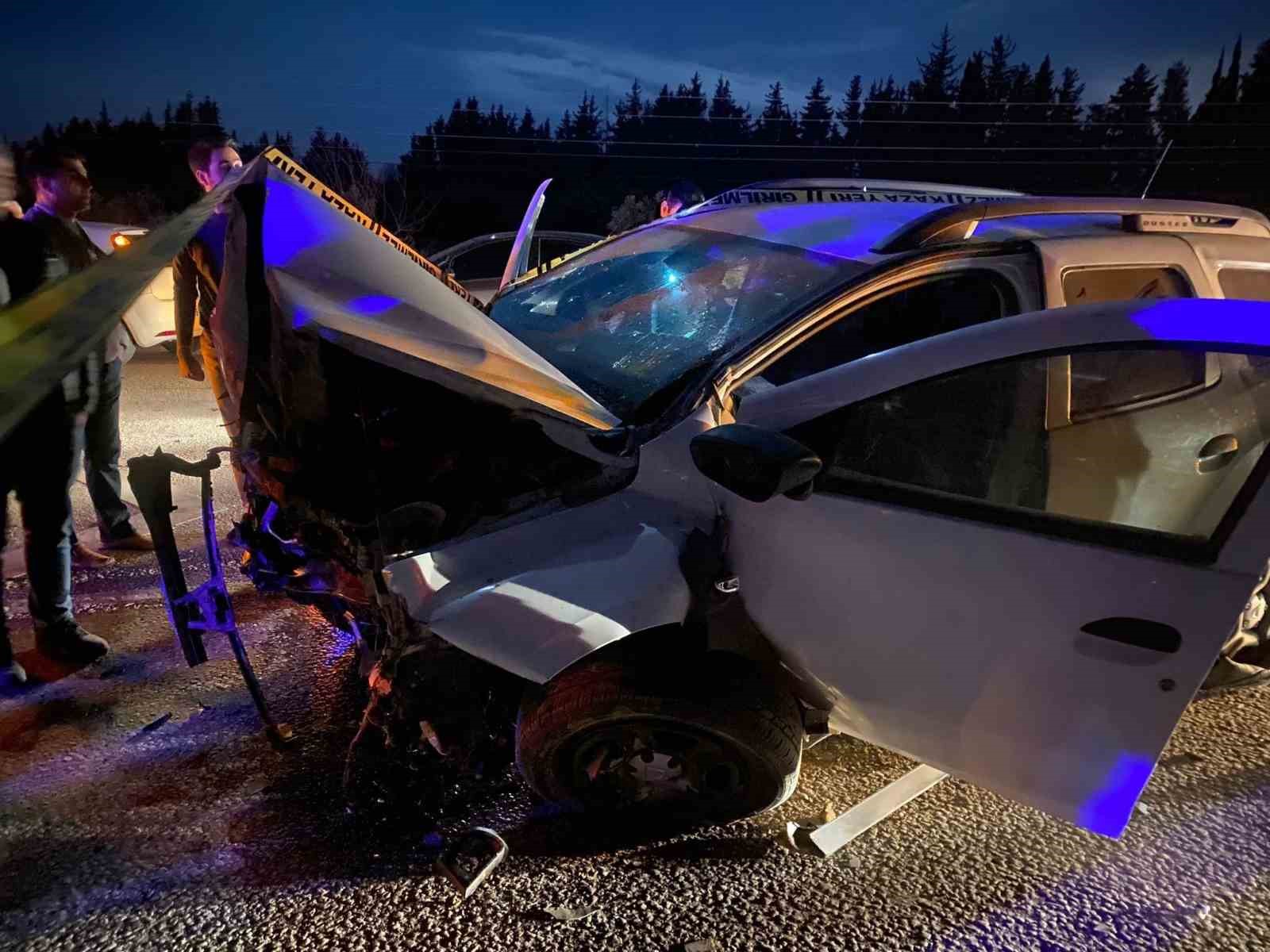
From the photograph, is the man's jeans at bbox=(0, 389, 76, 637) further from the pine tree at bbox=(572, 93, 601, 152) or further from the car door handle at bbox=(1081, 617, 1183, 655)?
the pine tree at bbox=(572, 93, 601, 152)

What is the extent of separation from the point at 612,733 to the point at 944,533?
1047mm

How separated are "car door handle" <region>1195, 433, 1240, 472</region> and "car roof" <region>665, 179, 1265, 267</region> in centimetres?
88

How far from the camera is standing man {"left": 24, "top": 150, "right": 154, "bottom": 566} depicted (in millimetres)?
3502

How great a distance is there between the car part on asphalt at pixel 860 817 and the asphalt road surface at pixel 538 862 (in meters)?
0.05

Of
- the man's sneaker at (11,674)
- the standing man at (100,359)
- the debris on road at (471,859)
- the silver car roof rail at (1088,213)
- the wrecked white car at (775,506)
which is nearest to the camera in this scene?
the wrecked white car at (775,506)

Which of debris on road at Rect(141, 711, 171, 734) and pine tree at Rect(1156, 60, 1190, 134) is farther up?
pine tree at Rect(1156, 60, 1190, 134)

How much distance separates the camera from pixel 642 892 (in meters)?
2.22

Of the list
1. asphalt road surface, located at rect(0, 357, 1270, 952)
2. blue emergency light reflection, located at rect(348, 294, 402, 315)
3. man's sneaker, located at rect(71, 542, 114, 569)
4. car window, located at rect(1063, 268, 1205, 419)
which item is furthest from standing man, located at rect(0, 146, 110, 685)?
car window, located at rect(1063, 268, 1205, 419)

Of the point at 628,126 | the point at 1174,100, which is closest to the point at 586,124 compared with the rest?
the point at 628,126

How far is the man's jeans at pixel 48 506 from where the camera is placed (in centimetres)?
318

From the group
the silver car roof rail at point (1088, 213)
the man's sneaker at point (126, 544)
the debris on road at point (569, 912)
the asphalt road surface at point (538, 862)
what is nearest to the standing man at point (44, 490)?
the asphalt road surface at point (538, 862)

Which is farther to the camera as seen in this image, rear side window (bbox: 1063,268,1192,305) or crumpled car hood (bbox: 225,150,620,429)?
rear side window (bbox: 1063,268,1192,305)

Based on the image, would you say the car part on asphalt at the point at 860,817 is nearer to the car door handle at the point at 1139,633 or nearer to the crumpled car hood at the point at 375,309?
the car door handle at the point at 1139,633

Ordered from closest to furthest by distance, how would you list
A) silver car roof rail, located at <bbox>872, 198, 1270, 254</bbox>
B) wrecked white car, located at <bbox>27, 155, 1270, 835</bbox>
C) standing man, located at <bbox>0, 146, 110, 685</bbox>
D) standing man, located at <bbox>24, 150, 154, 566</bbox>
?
wrecked white car, located at <bbox>27, 155, 1270, 835</bbox>, silver car roof rail, located at <bbox>872, 198, 1270, 254</bbox>, standing man, located at <bbox>0, 146, 110, 685</bbox>, standing man, located at <bbox>24, 150, 154, 566</bbox>
